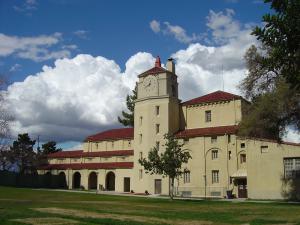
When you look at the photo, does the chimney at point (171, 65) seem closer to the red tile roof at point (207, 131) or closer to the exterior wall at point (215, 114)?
the exterior wall at point (215, 114)

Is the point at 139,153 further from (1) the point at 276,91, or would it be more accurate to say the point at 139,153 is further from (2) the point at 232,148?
(1) the point at 276,91

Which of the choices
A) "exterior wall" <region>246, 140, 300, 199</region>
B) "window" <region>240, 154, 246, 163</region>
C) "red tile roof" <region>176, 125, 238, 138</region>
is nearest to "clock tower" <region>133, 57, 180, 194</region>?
"red tile roof" <region>176, 125, 238, 138</region>

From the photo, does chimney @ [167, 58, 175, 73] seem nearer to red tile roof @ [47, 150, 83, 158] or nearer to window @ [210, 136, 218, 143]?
window @ [210, 136, 218, 143]

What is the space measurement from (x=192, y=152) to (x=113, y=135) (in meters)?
22.7

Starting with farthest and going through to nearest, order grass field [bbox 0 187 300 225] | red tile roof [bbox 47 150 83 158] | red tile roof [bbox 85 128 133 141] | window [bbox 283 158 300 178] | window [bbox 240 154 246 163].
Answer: red tile roof [bbox 47 150 83 158] → red tile roof [bbox 85 128 133 141] → window [bbox 240 154 246 163] → window [bbox 283 158 300 178] → grass field [bbox 0 187 300 225]

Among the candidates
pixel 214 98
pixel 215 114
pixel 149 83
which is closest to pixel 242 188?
pixel 215 114

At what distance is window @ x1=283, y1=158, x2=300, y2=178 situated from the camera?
46.1m

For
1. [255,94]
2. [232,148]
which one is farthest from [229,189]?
[255,94]

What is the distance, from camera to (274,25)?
9258mm

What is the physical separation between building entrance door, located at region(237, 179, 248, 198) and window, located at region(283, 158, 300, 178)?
6657 mm

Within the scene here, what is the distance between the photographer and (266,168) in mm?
47875

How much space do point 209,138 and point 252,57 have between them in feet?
69.6

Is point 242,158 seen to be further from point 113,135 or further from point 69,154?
point 69,154

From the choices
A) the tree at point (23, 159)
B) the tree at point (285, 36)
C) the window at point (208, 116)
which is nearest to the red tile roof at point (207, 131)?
the window at point (208, 116)
